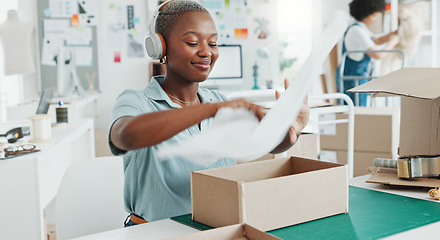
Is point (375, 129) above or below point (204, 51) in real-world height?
below

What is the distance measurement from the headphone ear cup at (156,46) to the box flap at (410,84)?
0.64 metres

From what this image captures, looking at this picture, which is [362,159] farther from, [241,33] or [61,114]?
[241,33]

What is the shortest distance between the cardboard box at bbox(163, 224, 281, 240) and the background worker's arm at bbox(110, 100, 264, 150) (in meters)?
0.22

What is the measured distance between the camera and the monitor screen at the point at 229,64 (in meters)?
5.33

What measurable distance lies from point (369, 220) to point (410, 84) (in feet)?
1.71

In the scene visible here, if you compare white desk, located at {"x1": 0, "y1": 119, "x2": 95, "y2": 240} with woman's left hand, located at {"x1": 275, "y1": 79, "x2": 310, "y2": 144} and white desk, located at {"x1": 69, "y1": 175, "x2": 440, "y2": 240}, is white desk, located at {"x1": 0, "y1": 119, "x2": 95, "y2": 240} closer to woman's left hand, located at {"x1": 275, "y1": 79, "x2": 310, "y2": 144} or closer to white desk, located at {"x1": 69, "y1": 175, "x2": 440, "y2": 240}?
white desk, located at {"x1": 69, "y1": 175, "x2": 440, "y2": 240}

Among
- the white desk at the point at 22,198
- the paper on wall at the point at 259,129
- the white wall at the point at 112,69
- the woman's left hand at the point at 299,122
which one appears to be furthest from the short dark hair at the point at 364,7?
the paper on wall at the point at 259,129

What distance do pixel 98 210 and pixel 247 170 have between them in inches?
24.8

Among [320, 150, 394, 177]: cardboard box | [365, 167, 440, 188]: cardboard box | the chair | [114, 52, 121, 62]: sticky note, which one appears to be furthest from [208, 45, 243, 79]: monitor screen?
[365, 167, 440, 188]: cardboard box

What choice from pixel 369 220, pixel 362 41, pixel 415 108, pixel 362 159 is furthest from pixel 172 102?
pixel 362 41

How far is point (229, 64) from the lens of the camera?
5391mm

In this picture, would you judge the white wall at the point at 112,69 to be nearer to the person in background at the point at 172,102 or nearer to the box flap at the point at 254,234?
the person in background at the point at 172,102

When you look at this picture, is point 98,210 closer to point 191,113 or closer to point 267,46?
point 191,113

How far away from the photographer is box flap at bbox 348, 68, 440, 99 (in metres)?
1.41
